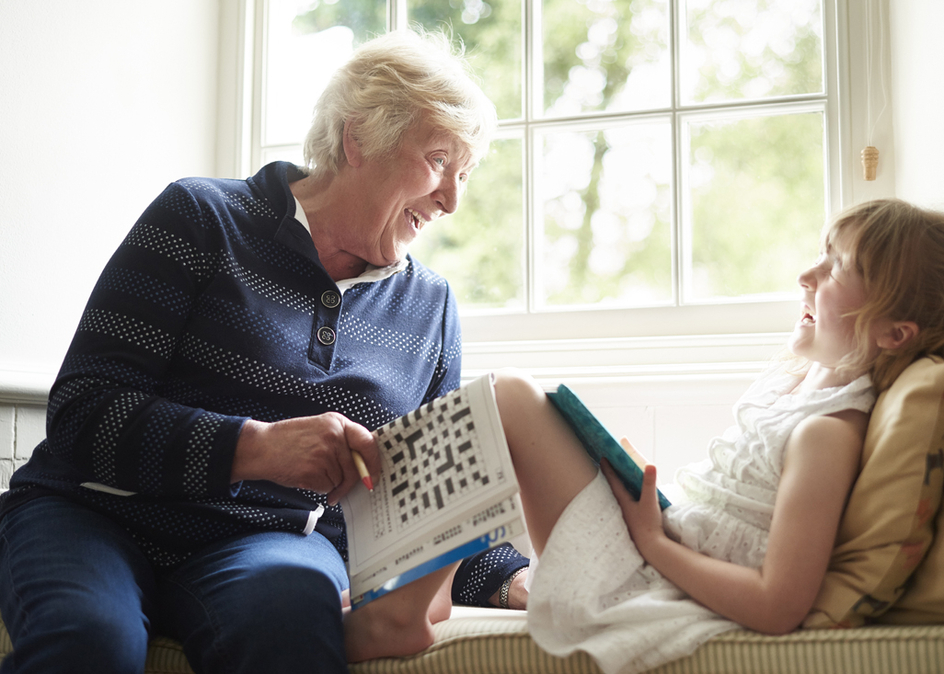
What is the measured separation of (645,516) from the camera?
106cm

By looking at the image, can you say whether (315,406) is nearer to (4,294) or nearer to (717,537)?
(717,537)

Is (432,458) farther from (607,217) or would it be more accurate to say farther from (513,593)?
(607,217)

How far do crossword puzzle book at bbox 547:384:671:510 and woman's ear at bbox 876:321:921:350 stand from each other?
0.37 meters

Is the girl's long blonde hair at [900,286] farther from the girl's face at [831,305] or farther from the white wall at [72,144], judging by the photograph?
the white wall at [72,144]

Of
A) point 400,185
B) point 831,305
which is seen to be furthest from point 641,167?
point 831,305

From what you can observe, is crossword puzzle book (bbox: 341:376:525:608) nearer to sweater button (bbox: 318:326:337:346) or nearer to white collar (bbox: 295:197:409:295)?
sweater button (bbox: 318:326:337:346)

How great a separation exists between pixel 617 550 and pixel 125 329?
2.42 ft

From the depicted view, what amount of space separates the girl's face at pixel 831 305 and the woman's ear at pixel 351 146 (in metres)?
0.76


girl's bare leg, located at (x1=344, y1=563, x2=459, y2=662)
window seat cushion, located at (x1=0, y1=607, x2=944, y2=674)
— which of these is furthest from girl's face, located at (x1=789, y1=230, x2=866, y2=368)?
girl's bare leg, located at (x1=344, y1=563, x2=459, y2=662)

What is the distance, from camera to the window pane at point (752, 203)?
6.05ft

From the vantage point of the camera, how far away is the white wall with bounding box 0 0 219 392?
158 centimetres

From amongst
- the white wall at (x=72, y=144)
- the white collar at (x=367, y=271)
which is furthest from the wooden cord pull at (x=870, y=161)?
the white wall at (x=72, y=144)

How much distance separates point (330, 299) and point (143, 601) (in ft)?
1.70

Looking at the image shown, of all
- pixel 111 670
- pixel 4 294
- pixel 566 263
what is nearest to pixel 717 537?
pixel 111 670
